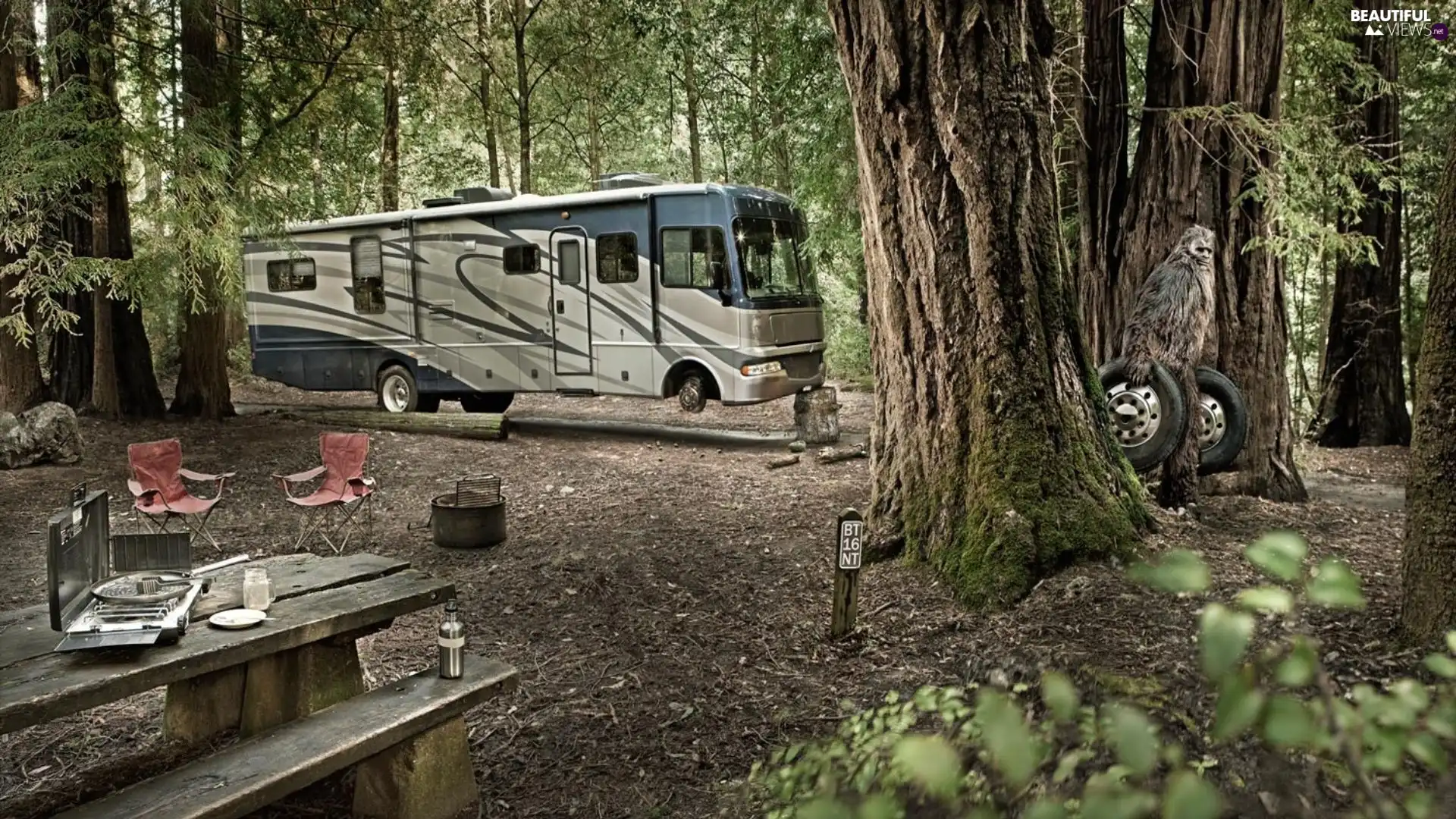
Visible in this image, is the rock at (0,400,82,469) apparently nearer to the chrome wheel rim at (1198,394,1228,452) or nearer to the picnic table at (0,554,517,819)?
the picnic table at (0,554,517,819)

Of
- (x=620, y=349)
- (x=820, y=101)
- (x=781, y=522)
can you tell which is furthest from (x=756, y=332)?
(x=781, y=522)

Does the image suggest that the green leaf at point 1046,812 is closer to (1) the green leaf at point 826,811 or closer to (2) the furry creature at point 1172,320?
(1) the green leaf at point 826,811

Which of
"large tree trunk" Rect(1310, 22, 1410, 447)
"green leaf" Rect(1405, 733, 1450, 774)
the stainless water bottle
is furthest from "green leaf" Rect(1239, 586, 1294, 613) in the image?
"large tree trunk" Rect(1310, 22, 1410, 447)

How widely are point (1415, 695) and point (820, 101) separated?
846 cm

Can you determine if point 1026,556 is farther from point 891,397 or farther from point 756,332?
point 756,332

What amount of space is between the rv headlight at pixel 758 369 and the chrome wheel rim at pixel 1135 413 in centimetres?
578

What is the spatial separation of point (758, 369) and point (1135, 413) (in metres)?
5.88

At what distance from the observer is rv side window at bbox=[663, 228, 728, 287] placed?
419 inches

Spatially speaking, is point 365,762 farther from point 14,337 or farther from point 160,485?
point 14,337

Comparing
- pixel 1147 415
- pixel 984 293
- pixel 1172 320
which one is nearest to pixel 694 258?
pixel 1172 320

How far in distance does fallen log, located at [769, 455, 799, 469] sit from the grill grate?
2936 millimetres

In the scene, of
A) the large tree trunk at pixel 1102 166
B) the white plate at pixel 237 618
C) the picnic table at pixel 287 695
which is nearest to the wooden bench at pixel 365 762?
the picnic table at pixel 287 695

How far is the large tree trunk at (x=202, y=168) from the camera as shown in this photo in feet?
28.5

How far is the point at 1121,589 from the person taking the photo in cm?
358
